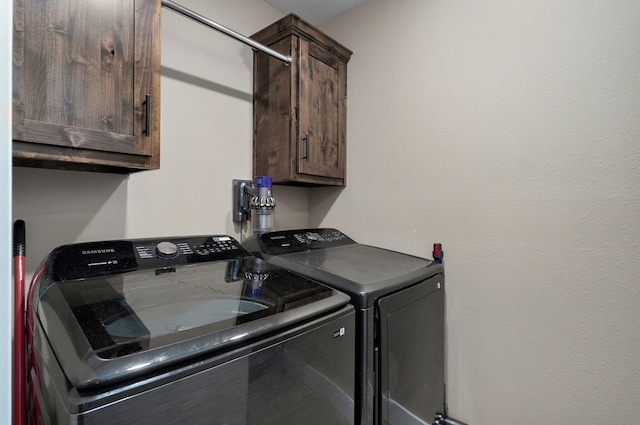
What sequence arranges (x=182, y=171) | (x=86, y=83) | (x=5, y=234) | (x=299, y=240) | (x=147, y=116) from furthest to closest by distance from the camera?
(x=299, y=240), (x=182, y=171), (x=147, y=116), (x=86, y=83), (x=5, y=234)

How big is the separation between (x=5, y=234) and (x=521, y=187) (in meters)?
1.72

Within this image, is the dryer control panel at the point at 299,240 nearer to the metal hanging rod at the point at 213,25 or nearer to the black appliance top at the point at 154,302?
the black appliance top at the point at 154,302

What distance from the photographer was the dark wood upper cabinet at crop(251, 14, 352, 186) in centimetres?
175

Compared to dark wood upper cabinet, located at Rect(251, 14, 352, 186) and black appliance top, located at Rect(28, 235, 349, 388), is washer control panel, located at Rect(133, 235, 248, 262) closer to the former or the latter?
black appliance top, located at Rect(28, 235, 349, 388)

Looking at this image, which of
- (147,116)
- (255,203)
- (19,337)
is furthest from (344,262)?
(19,337)

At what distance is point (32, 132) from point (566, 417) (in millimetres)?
2203

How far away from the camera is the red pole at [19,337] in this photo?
86cm

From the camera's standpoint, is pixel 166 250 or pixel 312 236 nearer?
pixel 166 250

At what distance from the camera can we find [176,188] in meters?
1.59

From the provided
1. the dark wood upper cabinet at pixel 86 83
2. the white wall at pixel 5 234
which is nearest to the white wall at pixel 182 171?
the dark wood upper cabinet at pixel 86 83

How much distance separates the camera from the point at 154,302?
2.90ft

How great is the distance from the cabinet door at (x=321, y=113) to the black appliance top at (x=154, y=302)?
30.1 inches

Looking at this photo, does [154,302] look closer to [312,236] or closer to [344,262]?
[344,262]

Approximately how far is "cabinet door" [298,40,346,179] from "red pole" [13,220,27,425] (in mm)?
1190
